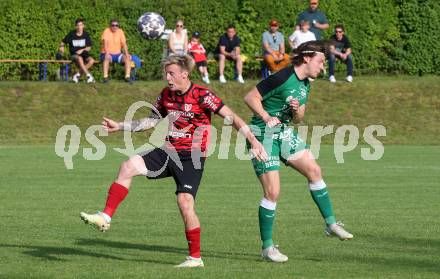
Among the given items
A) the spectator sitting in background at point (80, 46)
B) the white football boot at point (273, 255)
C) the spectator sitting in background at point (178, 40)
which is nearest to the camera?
the white football boot at point (273, 255)

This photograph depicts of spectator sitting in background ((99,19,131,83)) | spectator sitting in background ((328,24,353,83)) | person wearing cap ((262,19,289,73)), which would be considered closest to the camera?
spectator sitting in background ((99,19,131,83))

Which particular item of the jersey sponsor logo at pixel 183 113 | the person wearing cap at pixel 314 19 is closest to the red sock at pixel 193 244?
the jersey sponsor logo at pixel 183 113

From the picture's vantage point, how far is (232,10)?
3444cm

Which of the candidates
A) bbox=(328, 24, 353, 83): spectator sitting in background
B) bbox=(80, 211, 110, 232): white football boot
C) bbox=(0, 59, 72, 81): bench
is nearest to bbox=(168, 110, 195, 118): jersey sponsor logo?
bbox=(80, 211, 110, 232): white football boot

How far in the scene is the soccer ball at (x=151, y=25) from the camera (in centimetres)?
3161

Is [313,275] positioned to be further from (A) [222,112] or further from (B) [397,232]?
(B) [397,232]

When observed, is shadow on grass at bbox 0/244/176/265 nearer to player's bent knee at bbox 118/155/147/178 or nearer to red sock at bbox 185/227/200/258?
red sock at bbox 185/227/200/258

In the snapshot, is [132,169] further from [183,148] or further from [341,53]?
[341,53]

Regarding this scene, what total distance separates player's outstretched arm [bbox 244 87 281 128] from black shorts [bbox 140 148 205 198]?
28.0 inches

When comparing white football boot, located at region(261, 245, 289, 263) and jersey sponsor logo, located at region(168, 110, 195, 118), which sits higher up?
jersey sponsor logo, located at region(168, 110, 195, 118)

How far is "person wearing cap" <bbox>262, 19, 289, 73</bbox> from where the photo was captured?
30.0 m

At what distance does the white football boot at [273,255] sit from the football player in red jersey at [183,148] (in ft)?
2.26

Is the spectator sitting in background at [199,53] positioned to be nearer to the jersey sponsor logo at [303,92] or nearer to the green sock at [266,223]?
the jersey sponsor logo at [303,92]

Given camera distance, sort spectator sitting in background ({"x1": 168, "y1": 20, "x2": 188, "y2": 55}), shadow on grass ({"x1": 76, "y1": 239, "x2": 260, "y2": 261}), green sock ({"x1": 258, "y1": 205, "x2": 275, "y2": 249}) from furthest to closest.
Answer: spectator sitting in background ({"x1": 168, "y1": 20, "x2": 188, "y2": 55})
shadow on grass ({"x1": 76, "y1": 239, "x2": 260, "y2": 261})
green sock ({"x1": 258, "y1": 205, "x2": 275, "y2": 249})
